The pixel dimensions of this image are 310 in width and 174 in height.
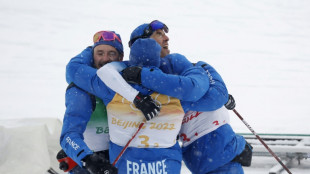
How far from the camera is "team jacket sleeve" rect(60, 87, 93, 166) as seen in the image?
272cm

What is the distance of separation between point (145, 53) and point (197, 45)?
64.8 feet

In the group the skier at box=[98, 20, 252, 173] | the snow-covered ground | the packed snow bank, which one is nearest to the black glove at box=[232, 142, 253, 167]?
the skier at box=[98, 20, 252, 173]

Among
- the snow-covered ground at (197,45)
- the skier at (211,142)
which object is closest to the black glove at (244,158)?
the skier at (211,142)

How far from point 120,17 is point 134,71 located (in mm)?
26322

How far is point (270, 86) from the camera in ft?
Answer: 46.2

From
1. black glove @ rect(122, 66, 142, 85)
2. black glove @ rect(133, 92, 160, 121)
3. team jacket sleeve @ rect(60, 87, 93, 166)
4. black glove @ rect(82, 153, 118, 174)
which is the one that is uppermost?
black glove @ rect(122, 66, 142, 85)

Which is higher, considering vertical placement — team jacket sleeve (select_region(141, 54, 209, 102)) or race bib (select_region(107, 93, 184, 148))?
team jacket sleeve (select_region(141, 54, 209, 102))

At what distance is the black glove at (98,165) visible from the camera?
97.3 inches

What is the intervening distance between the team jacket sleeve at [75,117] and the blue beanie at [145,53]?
1.44 feet

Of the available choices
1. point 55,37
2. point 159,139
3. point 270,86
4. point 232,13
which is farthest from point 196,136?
point 232,13

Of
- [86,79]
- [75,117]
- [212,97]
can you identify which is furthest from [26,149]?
[212,97]

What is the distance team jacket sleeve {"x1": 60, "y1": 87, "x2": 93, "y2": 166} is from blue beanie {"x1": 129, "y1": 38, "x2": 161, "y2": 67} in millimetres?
438

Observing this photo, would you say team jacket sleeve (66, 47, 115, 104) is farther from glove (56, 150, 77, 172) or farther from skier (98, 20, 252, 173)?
glove (56, 150, 77, 172)

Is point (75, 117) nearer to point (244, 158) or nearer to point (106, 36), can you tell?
point (106, 36)
